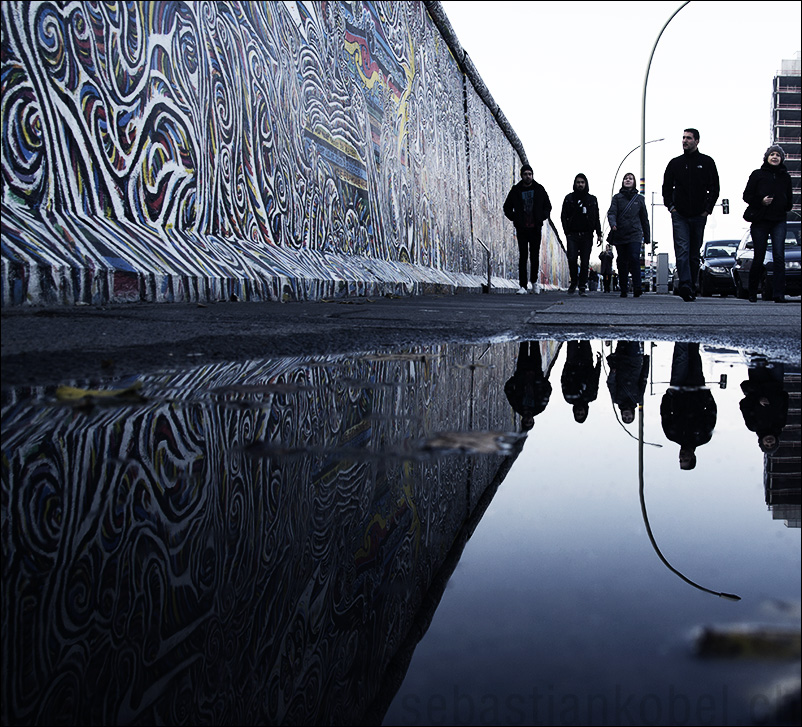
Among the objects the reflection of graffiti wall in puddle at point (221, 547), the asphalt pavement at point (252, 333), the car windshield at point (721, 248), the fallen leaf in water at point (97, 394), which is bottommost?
the reflection of graffiti wall in puddle at point (221, 547)

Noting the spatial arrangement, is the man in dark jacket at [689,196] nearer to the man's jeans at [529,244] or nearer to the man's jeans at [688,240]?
the man's jeans at [688,240]

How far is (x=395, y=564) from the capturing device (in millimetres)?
924

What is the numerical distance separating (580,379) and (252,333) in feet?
4.40

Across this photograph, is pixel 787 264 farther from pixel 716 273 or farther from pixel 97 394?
pixel 97 394

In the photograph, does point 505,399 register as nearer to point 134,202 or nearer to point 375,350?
point 375,350

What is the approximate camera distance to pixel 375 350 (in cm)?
288

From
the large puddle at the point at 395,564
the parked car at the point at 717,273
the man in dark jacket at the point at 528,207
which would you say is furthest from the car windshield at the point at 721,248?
the large puddle at the point at 395,564

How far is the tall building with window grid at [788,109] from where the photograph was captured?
80125mm

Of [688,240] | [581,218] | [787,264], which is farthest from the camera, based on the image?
[787,264]

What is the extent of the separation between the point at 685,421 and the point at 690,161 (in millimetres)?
8576

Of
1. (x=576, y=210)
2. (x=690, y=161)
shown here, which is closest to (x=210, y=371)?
(x=690, y=161)

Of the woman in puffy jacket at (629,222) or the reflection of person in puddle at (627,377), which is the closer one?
the reflection of person in puddle at (627,377)

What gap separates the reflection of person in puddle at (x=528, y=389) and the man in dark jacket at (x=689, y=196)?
717 cm

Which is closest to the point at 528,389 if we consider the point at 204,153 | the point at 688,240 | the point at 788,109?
the point at 204,153
